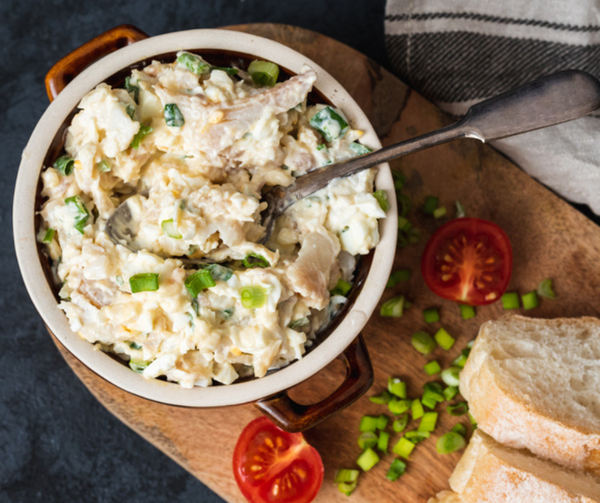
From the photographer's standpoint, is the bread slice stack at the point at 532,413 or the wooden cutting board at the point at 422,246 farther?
the wooden cutting board at the point at 422,246

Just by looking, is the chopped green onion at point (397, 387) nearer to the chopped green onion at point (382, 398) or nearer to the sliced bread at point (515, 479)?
the chopped green onion at point (382, 398)

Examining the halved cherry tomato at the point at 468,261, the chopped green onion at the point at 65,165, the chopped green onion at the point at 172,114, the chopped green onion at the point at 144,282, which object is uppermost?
the chopped green onion at the point at 172,114

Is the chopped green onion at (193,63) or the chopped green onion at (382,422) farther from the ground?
the chopped green onion at (193,63)

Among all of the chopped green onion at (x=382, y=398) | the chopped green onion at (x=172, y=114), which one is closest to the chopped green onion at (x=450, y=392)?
the chopped green onion at (x=382, y=398)

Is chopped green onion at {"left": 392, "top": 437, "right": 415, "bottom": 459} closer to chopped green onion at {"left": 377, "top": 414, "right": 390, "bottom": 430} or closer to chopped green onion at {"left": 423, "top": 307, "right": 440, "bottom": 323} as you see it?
chopped green onion at {"left": 377, "top": 414, "right": 390, "bottom": 430}

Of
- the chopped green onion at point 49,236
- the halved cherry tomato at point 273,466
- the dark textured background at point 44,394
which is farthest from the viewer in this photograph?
the dark textured background at point 44,394

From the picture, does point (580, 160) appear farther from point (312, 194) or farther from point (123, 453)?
point (123, 453)

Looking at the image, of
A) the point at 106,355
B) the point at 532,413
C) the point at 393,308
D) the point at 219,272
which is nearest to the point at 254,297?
the point at 219,272
